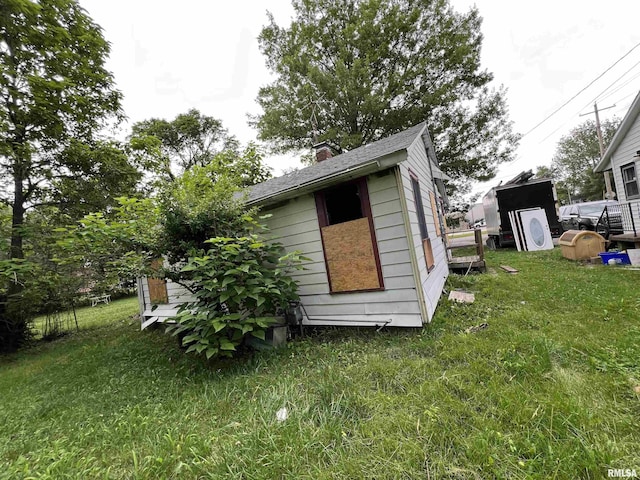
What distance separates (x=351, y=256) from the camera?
438 centimetres

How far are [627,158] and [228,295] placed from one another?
12.2 metres

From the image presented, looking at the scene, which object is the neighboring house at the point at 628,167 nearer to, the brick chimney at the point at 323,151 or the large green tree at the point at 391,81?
the large green tree at the point at 391,81

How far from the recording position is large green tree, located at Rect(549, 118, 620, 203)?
31.6 meters

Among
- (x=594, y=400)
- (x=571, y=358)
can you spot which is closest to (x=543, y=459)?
(x=594, y=400)

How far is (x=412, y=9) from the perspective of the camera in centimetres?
1204

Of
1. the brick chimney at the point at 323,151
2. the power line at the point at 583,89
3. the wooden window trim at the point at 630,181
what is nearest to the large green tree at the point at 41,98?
the brick chimney at the point at 323,151

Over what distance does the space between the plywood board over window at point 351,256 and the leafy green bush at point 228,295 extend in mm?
860

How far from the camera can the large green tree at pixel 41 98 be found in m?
6.23

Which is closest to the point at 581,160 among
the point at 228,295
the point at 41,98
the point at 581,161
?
the point at 581,161

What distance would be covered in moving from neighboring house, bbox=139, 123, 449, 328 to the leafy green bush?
768 mm

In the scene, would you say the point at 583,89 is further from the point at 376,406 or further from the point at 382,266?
the point at 376,406

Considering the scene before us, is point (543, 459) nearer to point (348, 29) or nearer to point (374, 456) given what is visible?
point (374, 456)

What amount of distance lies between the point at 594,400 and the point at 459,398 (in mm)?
951

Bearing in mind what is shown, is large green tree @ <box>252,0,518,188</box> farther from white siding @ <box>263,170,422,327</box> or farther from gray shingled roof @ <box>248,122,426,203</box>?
white siding @ <box>263,170,422,327</box>
